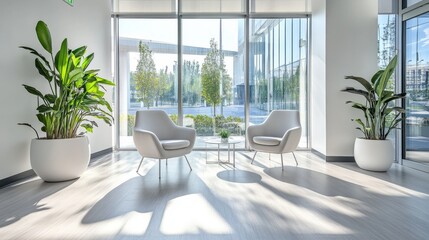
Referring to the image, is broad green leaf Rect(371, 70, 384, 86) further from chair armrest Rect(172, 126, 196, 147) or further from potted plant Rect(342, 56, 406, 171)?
chair armrest Rect(172, 126, 196, 147)

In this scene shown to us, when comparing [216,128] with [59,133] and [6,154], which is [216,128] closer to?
[59,133]

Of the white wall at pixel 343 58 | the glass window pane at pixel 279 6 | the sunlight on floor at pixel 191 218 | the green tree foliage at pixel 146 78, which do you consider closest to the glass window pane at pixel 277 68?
the glass window pane at pixel 279 6

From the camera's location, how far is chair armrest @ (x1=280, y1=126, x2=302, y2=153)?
4.02m

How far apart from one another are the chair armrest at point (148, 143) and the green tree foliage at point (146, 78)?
2.20 m

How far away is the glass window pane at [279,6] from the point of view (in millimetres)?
5672

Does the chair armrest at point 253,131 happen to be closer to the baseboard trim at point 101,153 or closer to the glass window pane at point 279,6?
the glass window pane at point 279,6

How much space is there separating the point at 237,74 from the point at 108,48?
2.83 meters

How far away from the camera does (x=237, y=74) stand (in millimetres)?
5875

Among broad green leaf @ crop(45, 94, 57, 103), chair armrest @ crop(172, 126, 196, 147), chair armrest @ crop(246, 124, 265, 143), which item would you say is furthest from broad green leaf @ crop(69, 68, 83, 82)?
chair armrest @ crop(246, 124, 265, 143)

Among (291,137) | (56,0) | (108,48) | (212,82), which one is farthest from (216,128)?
(56,0)

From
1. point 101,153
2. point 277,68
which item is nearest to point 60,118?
point 101,153

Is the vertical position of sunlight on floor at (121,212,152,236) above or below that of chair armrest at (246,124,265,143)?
below

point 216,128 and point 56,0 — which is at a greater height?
point 56,0

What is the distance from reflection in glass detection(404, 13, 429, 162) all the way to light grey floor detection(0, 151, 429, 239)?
1.66 feet
